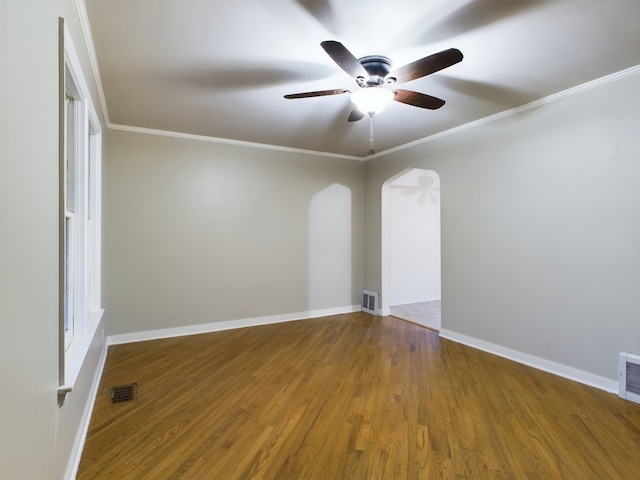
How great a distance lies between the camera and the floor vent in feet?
8.41

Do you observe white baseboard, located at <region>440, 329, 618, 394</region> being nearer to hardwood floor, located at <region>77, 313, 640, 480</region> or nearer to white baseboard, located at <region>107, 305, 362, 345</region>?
hardwood floor, located at <region>77, 313, 640, 480</region>

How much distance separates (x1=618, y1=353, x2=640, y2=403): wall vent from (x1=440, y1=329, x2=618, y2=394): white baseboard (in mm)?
71

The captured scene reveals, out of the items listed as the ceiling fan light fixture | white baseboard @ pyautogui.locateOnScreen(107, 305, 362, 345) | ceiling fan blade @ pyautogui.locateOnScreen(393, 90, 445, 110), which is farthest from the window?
ceiling fan blade @ pyautogui.locateOnScreen(393, 90, 445, 110)

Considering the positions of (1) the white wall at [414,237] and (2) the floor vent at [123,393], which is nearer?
(2) the floor vent at [123,393]

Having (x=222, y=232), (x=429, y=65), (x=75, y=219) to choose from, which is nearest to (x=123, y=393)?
(x=75, y=219)

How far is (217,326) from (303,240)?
1.71m

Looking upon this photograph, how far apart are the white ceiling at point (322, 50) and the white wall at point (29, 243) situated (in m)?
0.79

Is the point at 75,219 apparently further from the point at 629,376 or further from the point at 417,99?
the point at 629,376

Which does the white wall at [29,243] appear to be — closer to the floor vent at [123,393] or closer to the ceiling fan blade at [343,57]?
the floor vent at [123,393]

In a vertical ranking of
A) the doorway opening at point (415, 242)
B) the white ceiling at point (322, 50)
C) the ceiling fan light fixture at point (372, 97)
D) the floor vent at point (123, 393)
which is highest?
the white ceiling at point (322, 50)

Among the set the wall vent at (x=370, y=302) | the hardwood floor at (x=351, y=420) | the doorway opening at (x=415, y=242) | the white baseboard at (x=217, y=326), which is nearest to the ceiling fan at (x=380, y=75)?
the hardwood floor at (x=351, y=420)

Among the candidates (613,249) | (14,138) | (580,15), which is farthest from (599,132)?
(14,138)

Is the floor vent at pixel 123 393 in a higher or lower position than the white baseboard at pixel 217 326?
lower

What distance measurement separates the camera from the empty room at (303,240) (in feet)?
4.87
